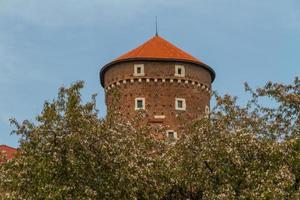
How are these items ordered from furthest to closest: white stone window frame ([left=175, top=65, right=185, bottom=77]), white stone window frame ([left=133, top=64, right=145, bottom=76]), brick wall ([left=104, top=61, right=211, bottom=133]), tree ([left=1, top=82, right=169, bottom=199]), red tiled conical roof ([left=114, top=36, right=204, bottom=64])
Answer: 1. red tiled conical roof ([left=114, top=36, right=204, bottom=64])
2. white stone window frame ([left=175, top=65, right=185, bottom=77])
3. white stone window frame ([left=133, top=64, right=145, bottom=76])
4. brick wall ([left=104, top=61, right=211, bottom=133])
5. tree ([left=1, top=82, right=169, bottom=199])

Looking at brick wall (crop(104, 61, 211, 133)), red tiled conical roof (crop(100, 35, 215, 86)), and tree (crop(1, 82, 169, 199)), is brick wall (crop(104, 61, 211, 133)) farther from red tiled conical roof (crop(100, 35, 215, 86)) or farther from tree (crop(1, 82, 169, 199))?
tree (crop(1, 82, 169, 199))

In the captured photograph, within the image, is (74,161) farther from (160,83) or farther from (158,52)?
(158,52)

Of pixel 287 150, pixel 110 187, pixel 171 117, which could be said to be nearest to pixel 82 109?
pixel 110 187

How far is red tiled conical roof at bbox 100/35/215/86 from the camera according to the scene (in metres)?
62.6

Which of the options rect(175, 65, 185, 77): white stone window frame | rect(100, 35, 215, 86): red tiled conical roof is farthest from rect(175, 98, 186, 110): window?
rect(100, 35, 215, 86): red tiled conical roof

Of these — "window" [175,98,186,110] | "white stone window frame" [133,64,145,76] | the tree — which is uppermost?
"white stone window frame" [133,64,145,76]

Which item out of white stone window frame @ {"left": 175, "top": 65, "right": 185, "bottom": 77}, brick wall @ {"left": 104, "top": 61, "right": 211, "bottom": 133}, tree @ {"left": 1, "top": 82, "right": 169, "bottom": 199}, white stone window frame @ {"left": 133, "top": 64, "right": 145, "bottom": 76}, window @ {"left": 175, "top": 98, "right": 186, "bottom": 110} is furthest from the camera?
white stone window frame @ {"left": 175, "top": 65, "right": 185, "bottom": 77}

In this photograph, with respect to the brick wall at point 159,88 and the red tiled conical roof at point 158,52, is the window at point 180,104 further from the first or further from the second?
the red tiled conical roof at point 158,52

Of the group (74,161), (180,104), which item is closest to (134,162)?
(74,161)

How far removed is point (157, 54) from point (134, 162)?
3872 centimetres

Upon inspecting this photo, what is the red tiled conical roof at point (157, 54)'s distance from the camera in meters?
62.6

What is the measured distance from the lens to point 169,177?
26734 mm

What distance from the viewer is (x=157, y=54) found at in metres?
63.4

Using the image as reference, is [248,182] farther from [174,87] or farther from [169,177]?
[174,87]
